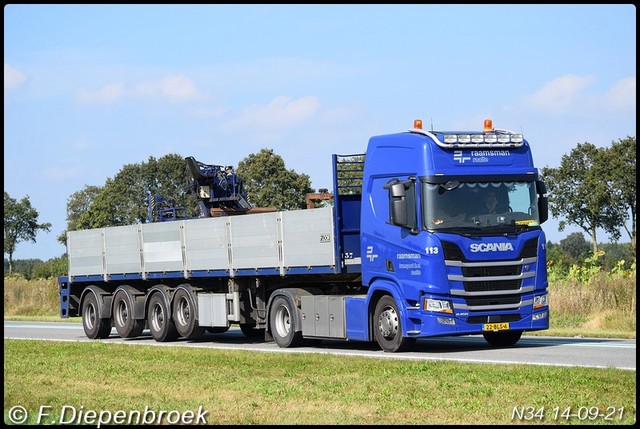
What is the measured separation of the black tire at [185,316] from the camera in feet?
86.4

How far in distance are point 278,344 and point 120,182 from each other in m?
62.8

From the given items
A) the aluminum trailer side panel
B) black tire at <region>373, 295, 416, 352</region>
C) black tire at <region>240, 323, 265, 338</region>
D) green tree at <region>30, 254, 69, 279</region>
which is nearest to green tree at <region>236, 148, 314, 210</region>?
green tree at <region>30, 254, 69, 279</region>

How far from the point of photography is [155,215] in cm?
3050

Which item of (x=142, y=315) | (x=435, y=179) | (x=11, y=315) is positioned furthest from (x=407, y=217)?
(x=11, y=315)

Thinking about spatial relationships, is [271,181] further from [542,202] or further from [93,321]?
[542,202]

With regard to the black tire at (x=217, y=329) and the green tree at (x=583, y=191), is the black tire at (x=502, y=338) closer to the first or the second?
the black tire at (x=217, y=329)

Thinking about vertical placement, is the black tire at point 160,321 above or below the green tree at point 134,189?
below

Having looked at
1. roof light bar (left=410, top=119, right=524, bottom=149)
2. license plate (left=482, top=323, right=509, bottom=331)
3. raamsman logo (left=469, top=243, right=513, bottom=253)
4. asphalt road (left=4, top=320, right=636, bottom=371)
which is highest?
roof light bar (left=410, top=119, right=524, bottom=149)

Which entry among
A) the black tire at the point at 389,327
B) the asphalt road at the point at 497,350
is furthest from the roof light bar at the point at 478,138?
the asphalt road at the point at 497,350

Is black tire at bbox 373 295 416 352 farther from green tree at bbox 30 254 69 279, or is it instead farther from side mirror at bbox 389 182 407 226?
green tree at bbox 30 254 69 279

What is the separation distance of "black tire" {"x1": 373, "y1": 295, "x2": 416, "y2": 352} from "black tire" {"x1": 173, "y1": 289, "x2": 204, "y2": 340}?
6279 millimetres

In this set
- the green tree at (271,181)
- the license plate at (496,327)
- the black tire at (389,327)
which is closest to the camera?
the license plate at (496,327)

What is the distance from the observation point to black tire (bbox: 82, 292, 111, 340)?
2966 cm

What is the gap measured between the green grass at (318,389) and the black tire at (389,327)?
141cm
